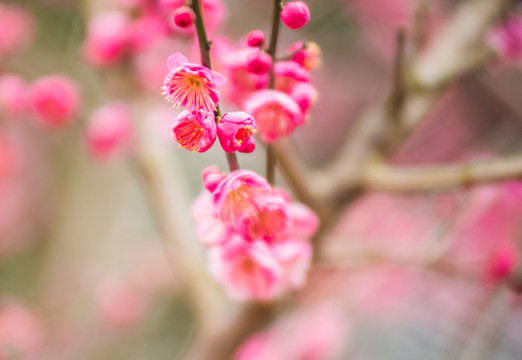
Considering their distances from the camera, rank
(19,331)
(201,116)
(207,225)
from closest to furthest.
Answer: (201,116)
(207,225)
(19,331)

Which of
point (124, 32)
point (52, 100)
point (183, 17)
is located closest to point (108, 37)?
point (124, 32)

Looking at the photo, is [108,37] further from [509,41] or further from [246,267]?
[509,41]

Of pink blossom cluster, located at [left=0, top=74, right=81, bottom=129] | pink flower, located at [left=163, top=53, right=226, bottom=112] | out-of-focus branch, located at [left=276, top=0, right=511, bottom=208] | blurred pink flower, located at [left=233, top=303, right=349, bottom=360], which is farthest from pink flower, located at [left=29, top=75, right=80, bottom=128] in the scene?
blurred pink flower, located at [left=233, top=303, right=349, bottom=360]

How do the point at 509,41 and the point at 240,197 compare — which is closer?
the point at 240,197

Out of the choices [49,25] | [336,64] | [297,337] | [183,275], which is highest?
[49,25]

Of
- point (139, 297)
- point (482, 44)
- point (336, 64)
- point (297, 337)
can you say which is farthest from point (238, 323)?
point (336, 64)

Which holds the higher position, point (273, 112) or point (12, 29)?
point (12, 29)

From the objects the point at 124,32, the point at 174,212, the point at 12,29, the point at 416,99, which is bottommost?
the point at 416,99

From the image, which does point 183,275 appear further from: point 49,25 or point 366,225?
point 49,25

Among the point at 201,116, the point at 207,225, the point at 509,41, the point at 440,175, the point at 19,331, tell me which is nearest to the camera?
the point at 201,116
